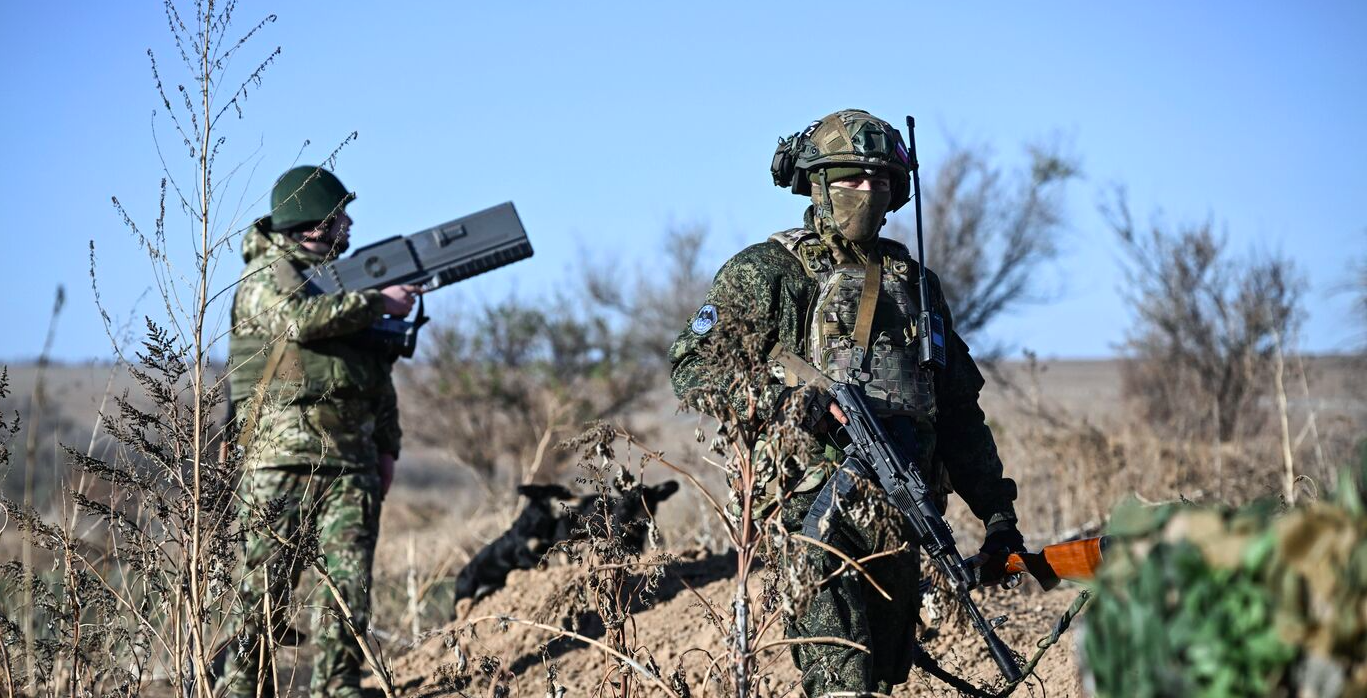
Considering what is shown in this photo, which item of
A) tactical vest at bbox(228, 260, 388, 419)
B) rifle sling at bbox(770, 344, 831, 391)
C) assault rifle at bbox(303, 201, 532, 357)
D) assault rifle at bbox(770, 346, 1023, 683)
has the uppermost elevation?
assault rifle at bbox(303, 201, 532, 357)

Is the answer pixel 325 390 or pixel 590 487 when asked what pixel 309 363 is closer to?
pixel 325 390

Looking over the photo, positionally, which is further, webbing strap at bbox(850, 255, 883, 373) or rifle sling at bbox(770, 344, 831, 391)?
webbing strap at bbox(850, 255, 883, 373)

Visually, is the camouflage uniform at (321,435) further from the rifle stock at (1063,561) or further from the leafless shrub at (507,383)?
the leafless shrub at (507,383)

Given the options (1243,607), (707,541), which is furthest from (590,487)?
(1243,607)

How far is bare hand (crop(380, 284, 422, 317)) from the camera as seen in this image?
562 centimetres

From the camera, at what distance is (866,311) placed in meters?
3.89

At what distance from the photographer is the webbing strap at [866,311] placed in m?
3.84

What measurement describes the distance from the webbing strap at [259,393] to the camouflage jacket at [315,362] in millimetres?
27

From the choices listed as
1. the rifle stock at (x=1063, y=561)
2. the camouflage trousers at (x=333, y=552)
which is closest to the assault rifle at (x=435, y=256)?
the camouflage trousers at (x=333, y=552)

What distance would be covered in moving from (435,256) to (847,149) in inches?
107

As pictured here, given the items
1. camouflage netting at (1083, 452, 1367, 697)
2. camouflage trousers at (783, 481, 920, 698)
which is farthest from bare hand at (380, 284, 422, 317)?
camouflage netting at (1083, 452, 1367, 697)

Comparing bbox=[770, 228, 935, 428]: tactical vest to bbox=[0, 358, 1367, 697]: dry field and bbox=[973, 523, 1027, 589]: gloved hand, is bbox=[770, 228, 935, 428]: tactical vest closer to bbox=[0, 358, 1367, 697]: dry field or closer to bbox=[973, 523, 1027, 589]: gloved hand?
bbox=[973, 523, 1027, 589]: gloved hand

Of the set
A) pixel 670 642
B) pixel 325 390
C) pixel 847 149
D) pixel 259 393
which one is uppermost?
pixel 847 149

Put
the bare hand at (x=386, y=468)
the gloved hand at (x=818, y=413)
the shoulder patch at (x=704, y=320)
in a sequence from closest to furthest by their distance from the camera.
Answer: the gloved hand at (x=818, y=413) → the shoulder patch at (x=704, y=320) → the bare hand at (x=386, y=468)
